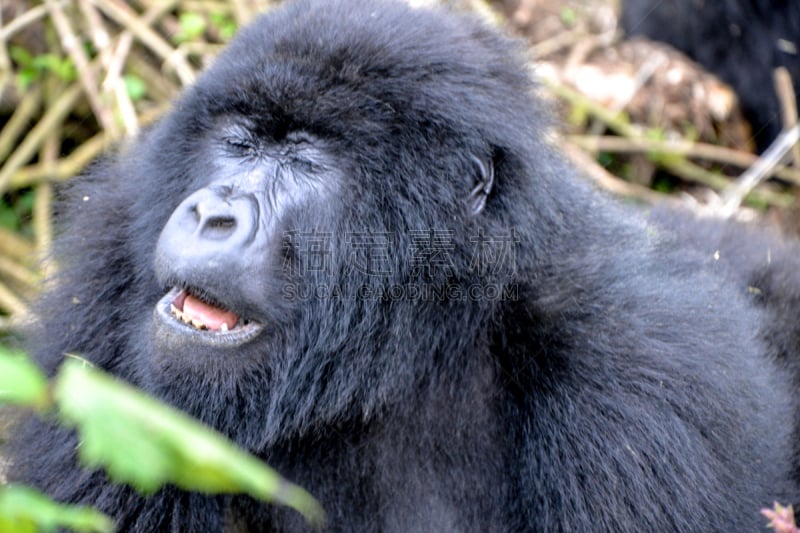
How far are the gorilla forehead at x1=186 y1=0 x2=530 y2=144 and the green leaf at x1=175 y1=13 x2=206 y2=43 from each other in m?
2.83

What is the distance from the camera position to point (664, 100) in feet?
21.7

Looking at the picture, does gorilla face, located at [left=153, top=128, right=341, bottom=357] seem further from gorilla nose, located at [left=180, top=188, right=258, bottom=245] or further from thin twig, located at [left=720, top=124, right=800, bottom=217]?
thin twig, located at [left=720, top=124, right=800, bottom=217]

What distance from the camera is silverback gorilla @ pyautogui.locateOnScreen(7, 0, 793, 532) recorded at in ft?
9.11

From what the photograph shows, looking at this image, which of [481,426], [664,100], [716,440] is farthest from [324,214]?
[664,100]

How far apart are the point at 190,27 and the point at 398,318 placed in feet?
11.2

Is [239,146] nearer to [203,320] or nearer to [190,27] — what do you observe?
[203,320]

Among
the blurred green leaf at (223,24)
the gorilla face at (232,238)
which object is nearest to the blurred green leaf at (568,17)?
the blurred green leaf at (223,24)

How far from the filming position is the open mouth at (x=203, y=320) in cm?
265

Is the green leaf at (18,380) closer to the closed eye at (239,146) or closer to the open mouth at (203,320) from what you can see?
the open mouth at (203,320)

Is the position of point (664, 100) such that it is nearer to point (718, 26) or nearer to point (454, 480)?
point (718, 26)

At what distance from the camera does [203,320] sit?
107 inches

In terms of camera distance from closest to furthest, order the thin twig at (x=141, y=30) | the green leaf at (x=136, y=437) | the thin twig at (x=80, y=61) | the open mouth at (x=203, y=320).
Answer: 1. the green leaf at (x=136, y=437)
2. the open mouth at (x=203, y=320)
3. the thin twig at (x=80, y=61)
4. the thin twig at (x=141, y=30)

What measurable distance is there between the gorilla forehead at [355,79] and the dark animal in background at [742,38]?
423cm

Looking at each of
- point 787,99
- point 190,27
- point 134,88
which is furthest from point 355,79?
point 787,99
